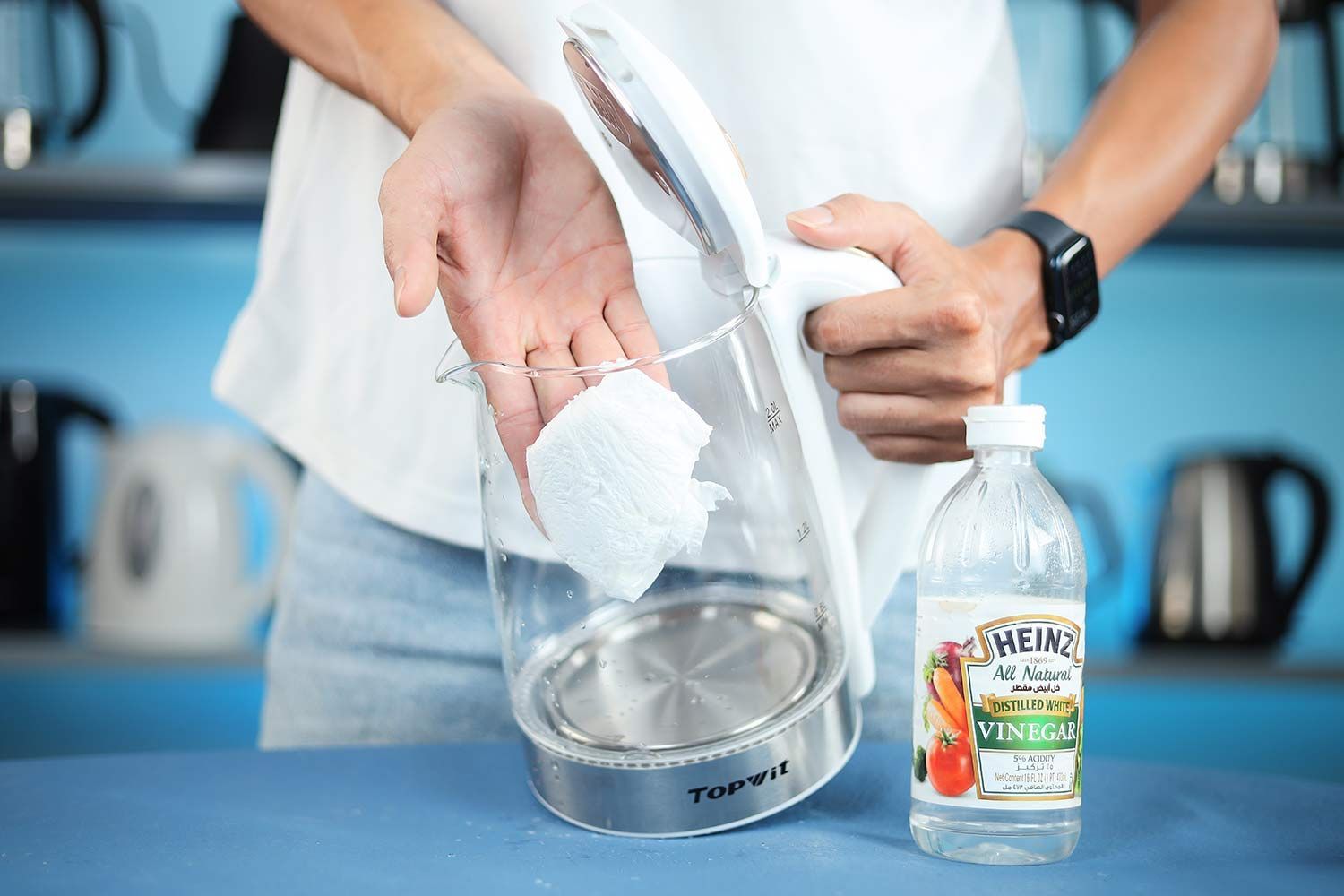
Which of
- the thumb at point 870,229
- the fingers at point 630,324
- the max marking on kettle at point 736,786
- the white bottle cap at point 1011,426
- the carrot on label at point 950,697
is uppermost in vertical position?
the thumb at point 870,229

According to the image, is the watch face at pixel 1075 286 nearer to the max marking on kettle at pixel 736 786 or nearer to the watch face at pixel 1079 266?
the watch face at pixel 1079 266

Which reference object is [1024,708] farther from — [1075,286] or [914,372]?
[1075,286]

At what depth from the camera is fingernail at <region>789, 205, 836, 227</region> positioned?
1.92ft

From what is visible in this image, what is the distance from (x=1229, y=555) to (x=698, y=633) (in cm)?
104

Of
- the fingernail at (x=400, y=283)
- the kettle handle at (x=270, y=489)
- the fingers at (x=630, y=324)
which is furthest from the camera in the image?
the kettle handle at (x=270, y=489)

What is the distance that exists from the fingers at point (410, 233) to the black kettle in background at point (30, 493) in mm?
1022

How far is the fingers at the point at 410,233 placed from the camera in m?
0.46

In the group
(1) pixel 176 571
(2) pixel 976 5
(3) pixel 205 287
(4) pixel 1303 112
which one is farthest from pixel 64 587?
(4) pixel 1303 112

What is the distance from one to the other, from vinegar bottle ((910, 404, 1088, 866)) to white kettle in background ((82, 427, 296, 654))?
0.94 meters

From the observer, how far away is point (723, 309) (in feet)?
1.90

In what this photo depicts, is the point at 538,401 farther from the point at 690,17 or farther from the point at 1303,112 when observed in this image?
the point at 1303,112

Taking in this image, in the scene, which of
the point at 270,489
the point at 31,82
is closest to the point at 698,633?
the point at 270,489

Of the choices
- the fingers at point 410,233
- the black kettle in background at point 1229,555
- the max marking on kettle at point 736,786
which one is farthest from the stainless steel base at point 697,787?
the black kettle in background at point 1229,555

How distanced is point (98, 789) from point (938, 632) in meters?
0.41
